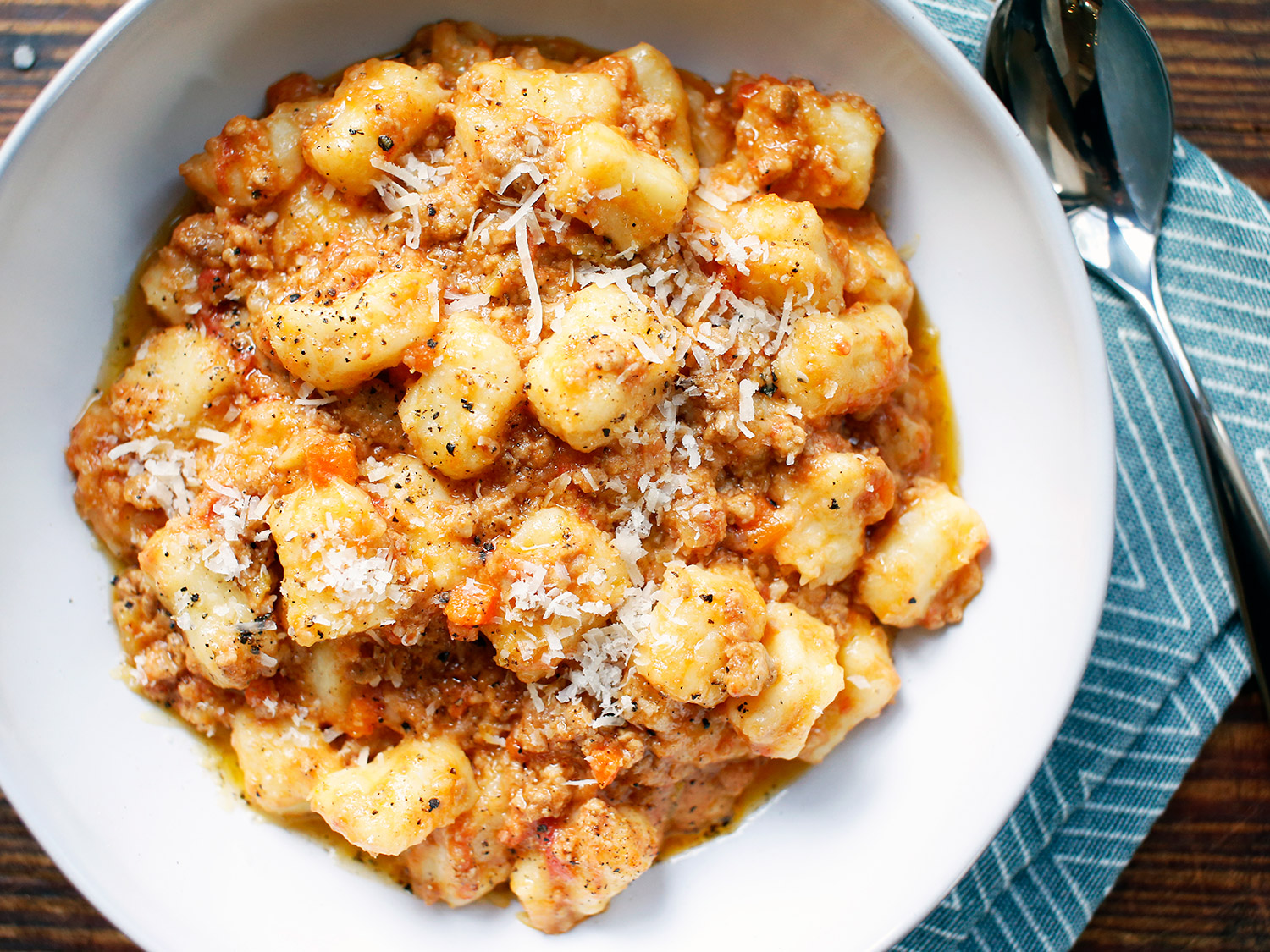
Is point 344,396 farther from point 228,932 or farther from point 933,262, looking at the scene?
point 933,262

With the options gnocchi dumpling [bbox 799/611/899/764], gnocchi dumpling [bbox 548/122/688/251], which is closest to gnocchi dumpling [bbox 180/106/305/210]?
gnocchi dumpling [bbox 548/122/688/251]

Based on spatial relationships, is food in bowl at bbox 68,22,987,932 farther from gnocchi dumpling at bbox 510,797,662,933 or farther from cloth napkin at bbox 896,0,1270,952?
cloth napkin at bbox 896,0,1270,952

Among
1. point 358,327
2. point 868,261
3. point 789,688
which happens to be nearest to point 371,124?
point 358,327

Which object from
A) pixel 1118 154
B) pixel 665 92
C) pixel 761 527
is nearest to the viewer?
pixel 761 527

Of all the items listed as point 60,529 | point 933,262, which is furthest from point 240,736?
point 933,262

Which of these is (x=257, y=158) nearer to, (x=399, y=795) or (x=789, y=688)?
(x=399, y=795)
